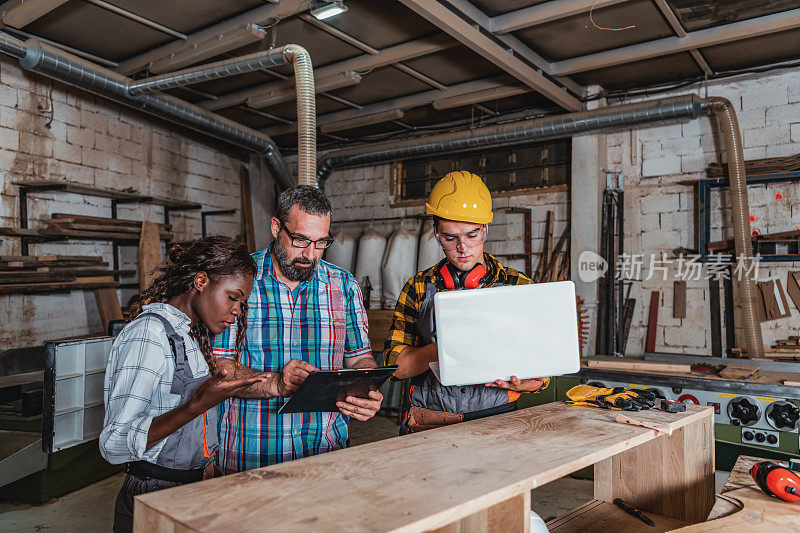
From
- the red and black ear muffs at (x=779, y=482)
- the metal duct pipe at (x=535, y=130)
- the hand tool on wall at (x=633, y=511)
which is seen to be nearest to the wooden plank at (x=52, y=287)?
the metal duct pipe at (x=535, y=130)

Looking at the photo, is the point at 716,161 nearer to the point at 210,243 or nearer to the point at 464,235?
the point at 464,235

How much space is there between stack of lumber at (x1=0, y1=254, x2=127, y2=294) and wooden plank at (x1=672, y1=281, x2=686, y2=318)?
14.3ft

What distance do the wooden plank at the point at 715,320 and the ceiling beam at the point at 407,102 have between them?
2.19 m

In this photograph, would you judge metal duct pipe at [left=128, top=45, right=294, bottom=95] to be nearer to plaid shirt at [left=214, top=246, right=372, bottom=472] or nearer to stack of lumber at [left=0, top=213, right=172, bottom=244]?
stack of lumber at [left=0, top=213, right=172, bottom=244]

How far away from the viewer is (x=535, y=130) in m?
4.68

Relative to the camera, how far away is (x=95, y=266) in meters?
4.66

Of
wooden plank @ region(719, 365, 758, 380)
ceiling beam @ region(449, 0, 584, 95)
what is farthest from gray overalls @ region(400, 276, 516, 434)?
ceiling beam @ region(449, 0, 584, 95)

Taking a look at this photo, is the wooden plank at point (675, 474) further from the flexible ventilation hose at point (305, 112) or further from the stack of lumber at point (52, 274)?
the stack of lumber at point (52, 274)

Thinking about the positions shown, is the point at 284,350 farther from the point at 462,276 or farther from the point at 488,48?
the point at 488,48

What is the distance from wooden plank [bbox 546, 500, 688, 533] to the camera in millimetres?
1928

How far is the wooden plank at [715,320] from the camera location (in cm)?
436

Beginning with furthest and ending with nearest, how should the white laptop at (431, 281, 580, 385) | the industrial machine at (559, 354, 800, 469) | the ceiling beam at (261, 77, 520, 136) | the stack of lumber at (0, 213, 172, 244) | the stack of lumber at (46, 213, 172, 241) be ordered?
the ceiling beam at (261, 77, 520, 136) < the stack of lumber at (46, 213, 172, 241) < the stack of lumber at (0, 213, 172, 244) < the industrial machine at (559, 354, 800, 469) < the white laptop at (431, 281, 580, 385)

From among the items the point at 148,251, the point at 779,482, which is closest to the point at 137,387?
the point at 779,482

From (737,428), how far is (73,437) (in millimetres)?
3587
